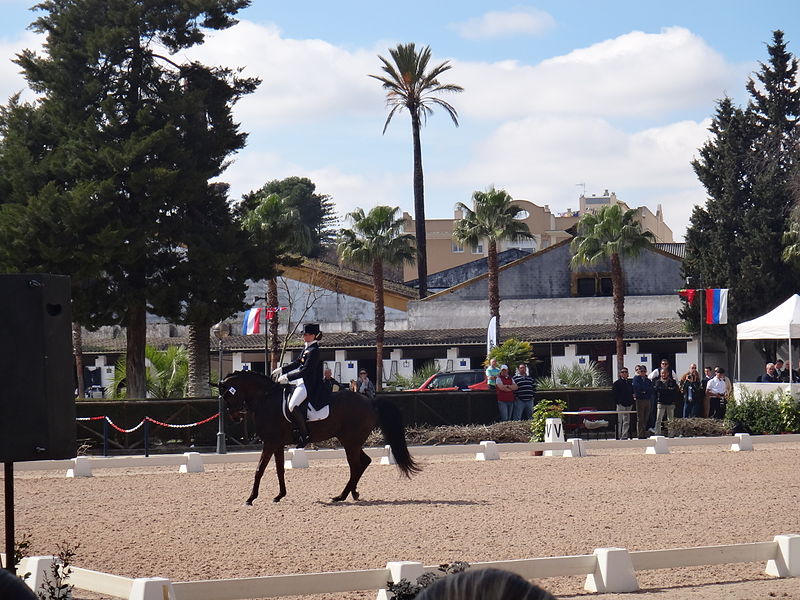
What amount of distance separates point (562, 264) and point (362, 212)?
32.4ft

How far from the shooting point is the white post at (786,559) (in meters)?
11.0

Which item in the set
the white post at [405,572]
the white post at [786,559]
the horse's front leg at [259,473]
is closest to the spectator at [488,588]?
the white post at [405,572]

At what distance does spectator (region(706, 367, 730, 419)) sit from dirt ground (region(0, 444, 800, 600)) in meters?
8.81

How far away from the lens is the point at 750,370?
4988cm

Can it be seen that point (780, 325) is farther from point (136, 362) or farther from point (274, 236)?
point (136, 362)

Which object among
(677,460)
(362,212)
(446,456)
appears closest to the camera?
(677,460)

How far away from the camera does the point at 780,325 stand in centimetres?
3050

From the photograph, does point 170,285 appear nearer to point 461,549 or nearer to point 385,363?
point 385,363

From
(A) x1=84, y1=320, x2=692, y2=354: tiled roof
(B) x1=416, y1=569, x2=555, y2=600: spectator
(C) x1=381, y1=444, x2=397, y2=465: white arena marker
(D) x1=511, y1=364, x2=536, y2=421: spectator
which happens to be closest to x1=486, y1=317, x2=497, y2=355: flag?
(D) x1=511, y1=364, x2=536, y2=421: spectator

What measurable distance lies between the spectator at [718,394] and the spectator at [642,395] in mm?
3377

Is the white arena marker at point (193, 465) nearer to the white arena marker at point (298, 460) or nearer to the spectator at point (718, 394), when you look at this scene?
the white arena marker at point (298, 460)

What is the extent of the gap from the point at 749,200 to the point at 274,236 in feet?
70.6

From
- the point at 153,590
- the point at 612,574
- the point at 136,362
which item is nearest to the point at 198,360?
the point at 136,362

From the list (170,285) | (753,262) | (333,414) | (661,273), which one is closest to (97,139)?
(170,285)
